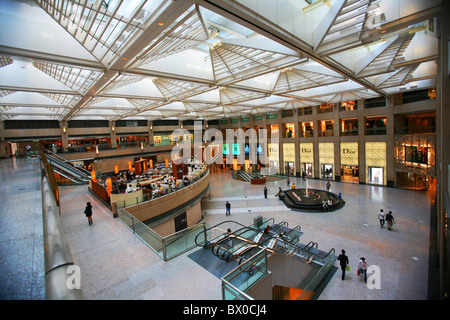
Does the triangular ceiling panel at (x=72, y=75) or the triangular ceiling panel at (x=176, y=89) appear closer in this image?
the triangular ceiling panel at (x=72, y=75)

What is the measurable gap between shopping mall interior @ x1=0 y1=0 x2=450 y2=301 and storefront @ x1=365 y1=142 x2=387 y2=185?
14 centimetres

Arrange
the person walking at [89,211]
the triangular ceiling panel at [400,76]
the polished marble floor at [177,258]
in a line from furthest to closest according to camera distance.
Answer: the triangular ceiling panel at [400,76] < the person walking at [89,211] < the polished marble floor at [177,258]

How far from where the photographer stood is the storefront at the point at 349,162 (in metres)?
25.0

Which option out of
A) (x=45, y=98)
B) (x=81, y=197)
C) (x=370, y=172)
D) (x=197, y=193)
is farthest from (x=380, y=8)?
(x=45, y=98)

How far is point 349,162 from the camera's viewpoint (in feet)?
83.3

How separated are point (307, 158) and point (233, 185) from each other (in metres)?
10.8

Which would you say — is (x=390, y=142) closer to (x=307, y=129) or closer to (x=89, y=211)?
(x=307, y=129)

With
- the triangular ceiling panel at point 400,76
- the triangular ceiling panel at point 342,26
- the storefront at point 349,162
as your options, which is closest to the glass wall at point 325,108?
the storefront at point 349,162

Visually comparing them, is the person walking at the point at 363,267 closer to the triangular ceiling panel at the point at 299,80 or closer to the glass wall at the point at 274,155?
the triangular ceiling panel at the point at 299,80

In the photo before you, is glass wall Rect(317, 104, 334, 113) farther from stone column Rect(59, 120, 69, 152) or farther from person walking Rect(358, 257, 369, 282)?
stone column Rect(59, 120, 69, 152)

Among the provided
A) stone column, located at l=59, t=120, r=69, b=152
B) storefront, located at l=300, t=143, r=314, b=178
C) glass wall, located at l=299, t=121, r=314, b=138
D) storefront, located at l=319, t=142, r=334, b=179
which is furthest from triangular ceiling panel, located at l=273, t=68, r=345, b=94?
stone column, located at l=59, t=120, r=69, b=152

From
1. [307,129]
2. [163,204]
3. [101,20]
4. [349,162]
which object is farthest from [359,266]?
[307,129]

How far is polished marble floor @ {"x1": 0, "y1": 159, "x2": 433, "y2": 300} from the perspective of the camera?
2219 mm

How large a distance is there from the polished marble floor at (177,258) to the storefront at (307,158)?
10.8 meters
